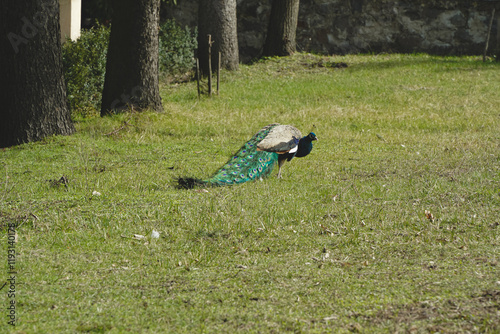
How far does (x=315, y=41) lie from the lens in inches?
738

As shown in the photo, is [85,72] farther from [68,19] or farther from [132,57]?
[68,19]

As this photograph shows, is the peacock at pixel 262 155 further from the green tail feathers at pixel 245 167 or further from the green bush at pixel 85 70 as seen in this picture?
the green bush at pixel 85 70

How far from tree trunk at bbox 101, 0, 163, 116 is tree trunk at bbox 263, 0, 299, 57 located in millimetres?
6997

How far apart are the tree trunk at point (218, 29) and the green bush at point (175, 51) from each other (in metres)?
0.72

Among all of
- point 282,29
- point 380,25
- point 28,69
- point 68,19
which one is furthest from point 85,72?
point 380,25

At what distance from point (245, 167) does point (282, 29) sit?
11052mm

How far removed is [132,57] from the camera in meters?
10.5

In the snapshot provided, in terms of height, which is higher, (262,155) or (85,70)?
(85,70)

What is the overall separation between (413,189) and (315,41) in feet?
41.5

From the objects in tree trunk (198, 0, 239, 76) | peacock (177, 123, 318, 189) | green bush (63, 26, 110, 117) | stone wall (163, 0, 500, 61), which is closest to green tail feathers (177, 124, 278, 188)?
peacock (177, 123, 318, 189)

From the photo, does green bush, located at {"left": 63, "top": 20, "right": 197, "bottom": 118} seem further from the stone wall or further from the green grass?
the stone wall

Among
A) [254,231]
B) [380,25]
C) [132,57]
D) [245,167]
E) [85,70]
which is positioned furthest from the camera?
[380,25]

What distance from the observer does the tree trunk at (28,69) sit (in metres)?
8.59

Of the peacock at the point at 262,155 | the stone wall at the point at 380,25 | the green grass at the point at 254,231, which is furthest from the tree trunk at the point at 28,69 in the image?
the stone wall at the point at 380,25
